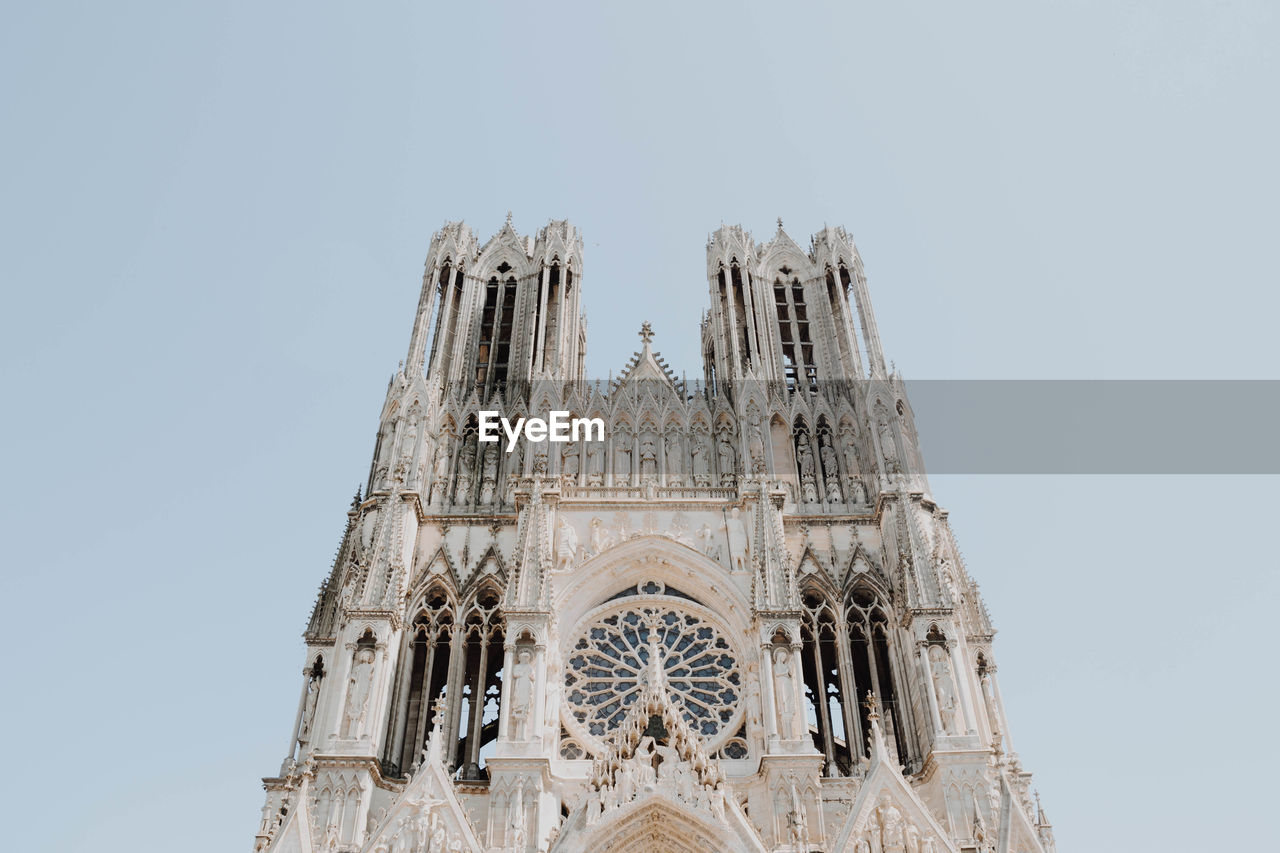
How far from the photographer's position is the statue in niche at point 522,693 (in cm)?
2247

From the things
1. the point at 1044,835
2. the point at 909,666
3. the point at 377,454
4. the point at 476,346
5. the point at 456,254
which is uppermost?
the point at 456,254

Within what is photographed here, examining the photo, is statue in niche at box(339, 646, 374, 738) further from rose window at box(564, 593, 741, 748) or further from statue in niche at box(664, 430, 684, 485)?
statue in niche at box(664, 430, 684, 485)

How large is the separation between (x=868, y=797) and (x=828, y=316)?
1554cm

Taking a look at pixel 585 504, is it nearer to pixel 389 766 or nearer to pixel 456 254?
pixel 389 766

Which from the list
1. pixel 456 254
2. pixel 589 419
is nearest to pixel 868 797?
pixel 589 419

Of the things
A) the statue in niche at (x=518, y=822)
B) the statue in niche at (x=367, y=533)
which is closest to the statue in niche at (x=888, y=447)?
the statue in niche at (x=518, y=822)

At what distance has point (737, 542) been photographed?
26.3 metres

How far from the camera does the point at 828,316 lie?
32906mm

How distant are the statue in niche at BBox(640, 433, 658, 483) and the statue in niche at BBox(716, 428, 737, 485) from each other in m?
1.64

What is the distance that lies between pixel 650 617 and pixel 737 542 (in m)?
2.64

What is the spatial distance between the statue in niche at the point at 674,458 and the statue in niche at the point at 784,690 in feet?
20.4

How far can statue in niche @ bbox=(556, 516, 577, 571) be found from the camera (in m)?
26.0

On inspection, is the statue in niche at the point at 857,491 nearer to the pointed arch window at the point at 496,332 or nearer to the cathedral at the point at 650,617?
the cathedral at the point at 650,617

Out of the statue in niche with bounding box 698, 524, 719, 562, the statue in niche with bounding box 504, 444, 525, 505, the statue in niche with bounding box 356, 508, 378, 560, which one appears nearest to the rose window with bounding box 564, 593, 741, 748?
the statue in niche with bounding box 698, 524, 719, 562
